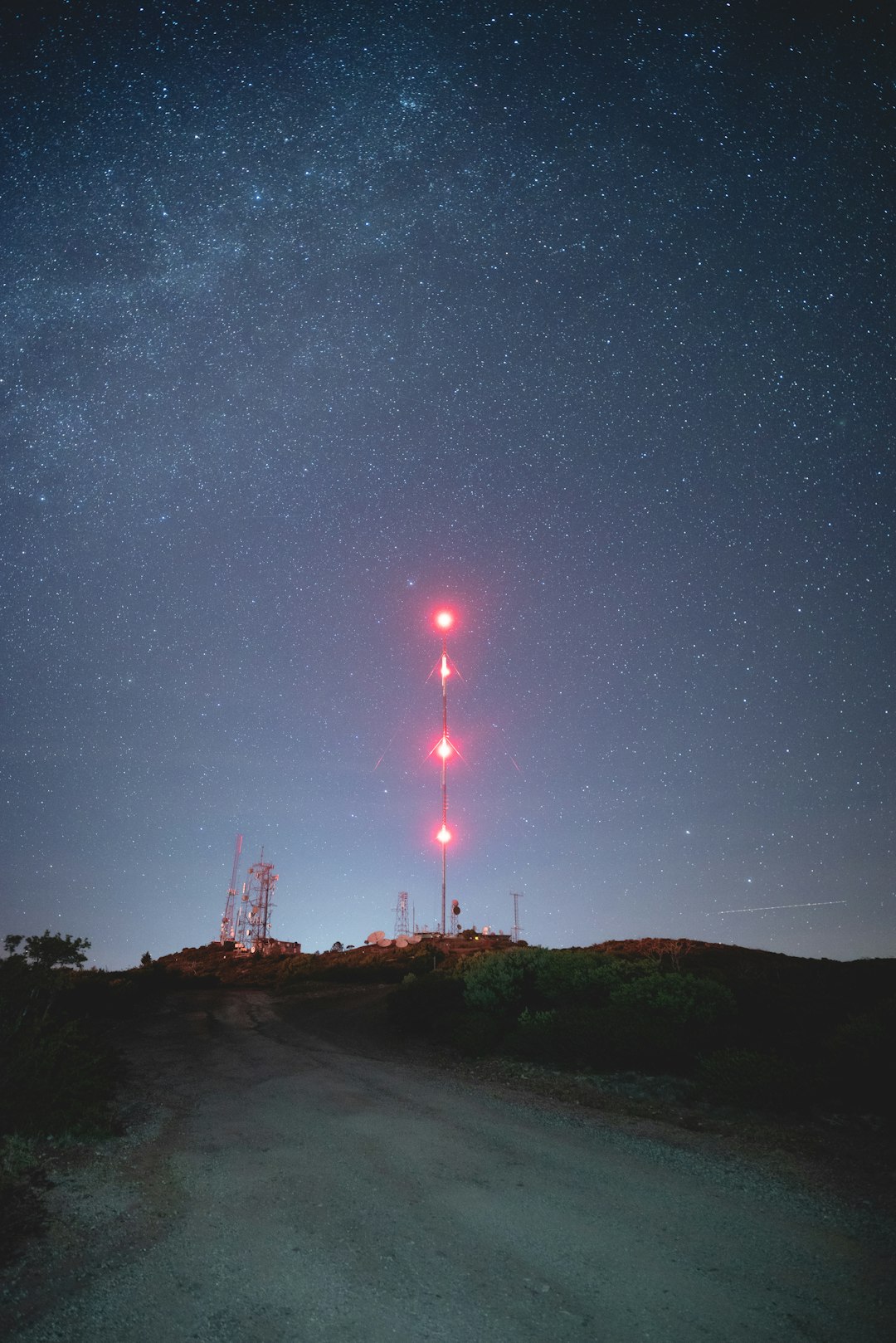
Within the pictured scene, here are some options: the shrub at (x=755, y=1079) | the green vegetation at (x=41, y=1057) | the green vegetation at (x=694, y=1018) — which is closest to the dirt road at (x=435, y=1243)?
the green vegetation at (x=41, y=1057)

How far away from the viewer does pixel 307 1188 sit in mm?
5910

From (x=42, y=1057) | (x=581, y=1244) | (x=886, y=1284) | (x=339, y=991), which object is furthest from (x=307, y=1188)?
(x=339, y=991)

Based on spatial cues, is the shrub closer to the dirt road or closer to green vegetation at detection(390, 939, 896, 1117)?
green vegetation at detection(390, 939, 896, 1117)

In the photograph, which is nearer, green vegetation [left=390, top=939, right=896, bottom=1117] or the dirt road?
the dirt road

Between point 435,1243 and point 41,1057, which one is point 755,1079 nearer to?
point 435,1243

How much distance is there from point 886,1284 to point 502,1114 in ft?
16.7

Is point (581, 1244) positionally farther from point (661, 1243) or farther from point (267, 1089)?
point (267, 1089)

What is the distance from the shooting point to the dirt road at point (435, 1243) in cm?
395

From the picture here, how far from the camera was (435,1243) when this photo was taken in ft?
16.1

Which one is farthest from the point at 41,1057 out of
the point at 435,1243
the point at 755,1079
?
the point at 755,1079

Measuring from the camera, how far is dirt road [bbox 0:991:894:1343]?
3951 millimetres

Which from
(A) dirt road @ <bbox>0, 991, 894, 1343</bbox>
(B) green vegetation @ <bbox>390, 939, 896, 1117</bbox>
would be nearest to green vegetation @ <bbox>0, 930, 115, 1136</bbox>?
(A) dirt road @ <bbox>0, 991, 894, 1343</bbox>

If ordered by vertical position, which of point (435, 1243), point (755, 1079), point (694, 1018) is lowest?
point (435, 1243)

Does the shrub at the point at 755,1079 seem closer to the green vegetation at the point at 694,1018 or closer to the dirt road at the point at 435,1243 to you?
the green vegetation at the point at 694,1018
